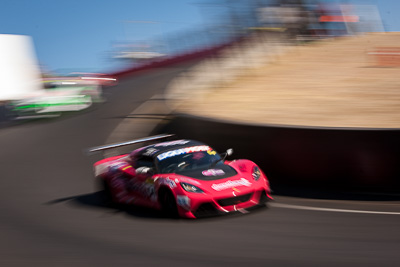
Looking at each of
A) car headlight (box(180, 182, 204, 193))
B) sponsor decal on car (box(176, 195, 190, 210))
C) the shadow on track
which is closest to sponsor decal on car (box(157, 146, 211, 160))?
car headlight (box(180, 182, 204, 193))

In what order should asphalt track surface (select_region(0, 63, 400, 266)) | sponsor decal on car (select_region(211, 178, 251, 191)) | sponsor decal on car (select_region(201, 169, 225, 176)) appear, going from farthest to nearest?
sponsor decal on car (select_region(201, 169, 225, 176)) < sponsor decal on car (select_region(211, 178, 251, 191)) < asphalt track surface (select_region(0, 63, 400, 266))

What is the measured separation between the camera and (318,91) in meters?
19.9

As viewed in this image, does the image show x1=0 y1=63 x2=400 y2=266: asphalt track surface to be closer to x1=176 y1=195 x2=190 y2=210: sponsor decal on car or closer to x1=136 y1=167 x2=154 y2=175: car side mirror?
x1=176 y1=195 x2=190 y2=210: sponsor decal on car

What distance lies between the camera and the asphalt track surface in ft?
21.5

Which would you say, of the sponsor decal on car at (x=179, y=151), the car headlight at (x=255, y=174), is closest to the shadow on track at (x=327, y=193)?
the car headlight at (x=255, y=174)

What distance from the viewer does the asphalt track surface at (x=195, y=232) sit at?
6547mm

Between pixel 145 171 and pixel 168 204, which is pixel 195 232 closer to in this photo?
pixel 168 204

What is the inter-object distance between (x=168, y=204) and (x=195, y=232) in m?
1.24

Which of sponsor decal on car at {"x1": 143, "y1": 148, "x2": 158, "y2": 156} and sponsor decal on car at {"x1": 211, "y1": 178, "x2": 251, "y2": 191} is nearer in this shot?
sponsor decal on car at {"x1": 211, "y1": 178, "x2": 251, "y2": 191}

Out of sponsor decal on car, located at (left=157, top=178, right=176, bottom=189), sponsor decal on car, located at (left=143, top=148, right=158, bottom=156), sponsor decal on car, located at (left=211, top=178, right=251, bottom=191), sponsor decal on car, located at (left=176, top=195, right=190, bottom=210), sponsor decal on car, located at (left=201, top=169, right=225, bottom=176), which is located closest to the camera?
sponsor decal on car, located at (left=176, top=195, right=190, bottom=210)

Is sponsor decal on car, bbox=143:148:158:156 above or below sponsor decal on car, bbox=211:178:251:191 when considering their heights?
above

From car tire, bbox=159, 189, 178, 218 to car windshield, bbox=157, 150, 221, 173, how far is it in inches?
18.6

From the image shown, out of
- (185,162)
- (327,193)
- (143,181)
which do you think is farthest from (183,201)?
(327,193)

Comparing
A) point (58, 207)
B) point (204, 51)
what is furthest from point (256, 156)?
point (204, 51)
